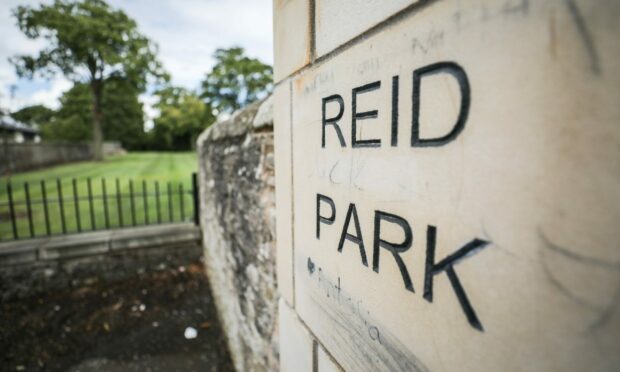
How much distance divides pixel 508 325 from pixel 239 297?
2.50 m

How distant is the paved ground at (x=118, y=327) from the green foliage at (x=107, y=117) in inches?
821

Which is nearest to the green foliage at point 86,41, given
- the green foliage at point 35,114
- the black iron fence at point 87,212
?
the black iron fence at point 87,212

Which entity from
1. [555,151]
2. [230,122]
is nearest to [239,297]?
[230,122]

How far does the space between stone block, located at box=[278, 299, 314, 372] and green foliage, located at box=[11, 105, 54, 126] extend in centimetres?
5219

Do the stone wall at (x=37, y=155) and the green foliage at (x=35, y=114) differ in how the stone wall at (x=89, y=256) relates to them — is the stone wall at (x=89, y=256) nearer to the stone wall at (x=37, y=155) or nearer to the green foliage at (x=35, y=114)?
the stone wall at (x=37, y=155)

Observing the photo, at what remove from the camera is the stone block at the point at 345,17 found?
867 mm

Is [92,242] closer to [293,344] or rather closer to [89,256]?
[89,256]

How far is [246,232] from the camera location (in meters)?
2.43

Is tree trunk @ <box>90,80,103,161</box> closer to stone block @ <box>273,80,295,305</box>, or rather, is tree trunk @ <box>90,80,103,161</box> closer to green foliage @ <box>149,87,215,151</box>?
green foliage @ <box>149,87,215,151</box>

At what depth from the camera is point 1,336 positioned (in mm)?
3553

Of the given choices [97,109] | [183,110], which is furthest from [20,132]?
[97,109]

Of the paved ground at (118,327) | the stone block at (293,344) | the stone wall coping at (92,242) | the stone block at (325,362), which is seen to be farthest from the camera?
the stone wall coping at (92,242)

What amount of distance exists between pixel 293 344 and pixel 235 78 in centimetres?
3659

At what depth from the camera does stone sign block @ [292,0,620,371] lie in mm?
497
